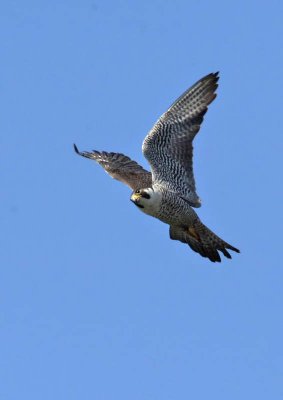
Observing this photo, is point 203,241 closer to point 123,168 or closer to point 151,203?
point 151,203

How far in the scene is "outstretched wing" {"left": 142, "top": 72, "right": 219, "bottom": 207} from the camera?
17.0 m

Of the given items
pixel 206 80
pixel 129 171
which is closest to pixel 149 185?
pixel 129 171

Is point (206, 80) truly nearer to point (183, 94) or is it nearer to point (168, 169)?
point (183, 94)

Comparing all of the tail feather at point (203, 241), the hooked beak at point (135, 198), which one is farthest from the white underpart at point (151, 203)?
the tail feather at point (203, 241)

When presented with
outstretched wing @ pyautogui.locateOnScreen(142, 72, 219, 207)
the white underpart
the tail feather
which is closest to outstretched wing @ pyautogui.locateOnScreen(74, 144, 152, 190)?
outstretched wing @ pyautogui.locateOnScreen(142, 72, 219, 207)

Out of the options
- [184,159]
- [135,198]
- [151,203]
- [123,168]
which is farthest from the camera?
[123,168]

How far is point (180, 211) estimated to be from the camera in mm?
16547

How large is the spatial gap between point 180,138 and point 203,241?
72.1 inches

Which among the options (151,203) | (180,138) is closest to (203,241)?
(151,203)

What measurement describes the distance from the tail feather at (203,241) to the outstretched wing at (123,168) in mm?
1230

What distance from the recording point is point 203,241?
17.3 meters

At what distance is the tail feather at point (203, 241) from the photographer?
56.2 ft

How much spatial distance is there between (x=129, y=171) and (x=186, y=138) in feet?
7.07

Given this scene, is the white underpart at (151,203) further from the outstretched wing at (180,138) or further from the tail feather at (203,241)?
the tail feather at (203,241)
